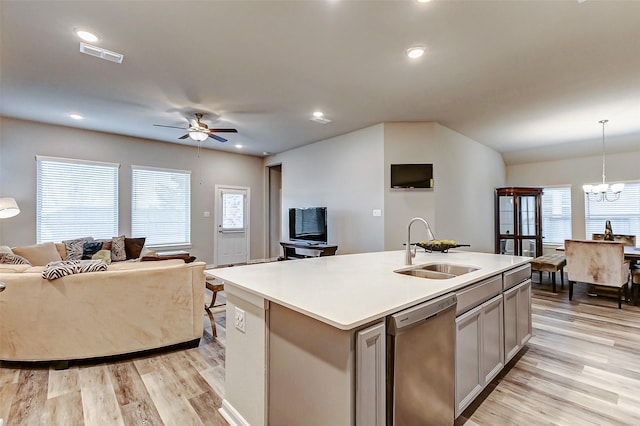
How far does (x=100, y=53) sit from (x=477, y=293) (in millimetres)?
3900

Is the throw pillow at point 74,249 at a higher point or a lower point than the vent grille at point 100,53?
lower

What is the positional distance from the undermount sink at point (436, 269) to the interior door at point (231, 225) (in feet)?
19.3

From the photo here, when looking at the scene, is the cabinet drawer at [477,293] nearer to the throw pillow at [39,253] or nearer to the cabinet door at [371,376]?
the cabinet door at [371,376]

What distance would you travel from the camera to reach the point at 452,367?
1643 millimetres

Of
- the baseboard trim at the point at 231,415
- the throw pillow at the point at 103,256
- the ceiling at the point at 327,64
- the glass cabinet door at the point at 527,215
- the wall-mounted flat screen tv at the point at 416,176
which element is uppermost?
the ceiling at the point at 327,64

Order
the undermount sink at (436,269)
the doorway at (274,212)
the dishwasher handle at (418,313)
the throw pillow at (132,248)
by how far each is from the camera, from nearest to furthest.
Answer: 1. the dishwasher handle at (418,313)
2. the undermount sink at (436,269)
3. the throw pillow at (132,248)
4. the doorway at (274,212)

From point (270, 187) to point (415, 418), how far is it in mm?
7282

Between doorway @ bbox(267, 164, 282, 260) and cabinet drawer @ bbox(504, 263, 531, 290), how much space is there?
6.16 meters

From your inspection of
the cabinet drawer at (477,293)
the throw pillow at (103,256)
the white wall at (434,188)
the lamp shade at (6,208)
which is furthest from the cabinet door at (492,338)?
the throw pillow at (103,256)

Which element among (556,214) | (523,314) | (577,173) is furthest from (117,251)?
(577,173)

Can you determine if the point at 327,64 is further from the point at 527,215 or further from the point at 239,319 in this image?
the point at 527,215

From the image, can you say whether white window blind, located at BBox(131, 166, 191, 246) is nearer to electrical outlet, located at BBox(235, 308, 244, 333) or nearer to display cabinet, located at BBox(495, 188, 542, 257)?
electrical outlet, located at BBox(235, 308, 244, 333)

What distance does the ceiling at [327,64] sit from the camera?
7.52 feet

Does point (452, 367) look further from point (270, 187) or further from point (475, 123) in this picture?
point (270, 187)
